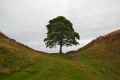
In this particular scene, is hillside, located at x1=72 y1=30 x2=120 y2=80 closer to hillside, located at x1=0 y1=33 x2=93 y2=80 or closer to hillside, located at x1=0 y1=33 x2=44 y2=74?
hillside, located at x1=0 y1=33 x2=93 y2=80

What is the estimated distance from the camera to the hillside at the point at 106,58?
142ft

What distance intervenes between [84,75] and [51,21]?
37.3m

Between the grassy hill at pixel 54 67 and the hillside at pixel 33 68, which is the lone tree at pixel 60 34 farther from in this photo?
the hillside at pixel 33 68

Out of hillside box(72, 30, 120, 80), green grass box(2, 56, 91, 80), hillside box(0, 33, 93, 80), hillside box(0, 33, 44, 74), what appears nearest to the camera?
green grass box(2, 56, 91, 80)

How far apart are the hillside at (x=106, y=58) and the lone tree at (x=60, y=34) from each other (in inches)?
383

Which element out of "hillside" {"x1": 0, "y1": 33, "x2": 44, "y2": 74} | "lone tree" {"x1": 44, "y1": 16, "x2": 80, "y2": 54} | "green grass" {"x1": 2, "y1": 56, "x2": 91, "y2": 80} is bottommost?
"green grass" {"x1": 2, "y1": 56, "x2": 91, "y2": 80}

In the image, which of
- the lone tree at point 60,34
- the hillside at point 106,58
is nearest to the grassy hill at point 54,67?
the hillside at point 106,58

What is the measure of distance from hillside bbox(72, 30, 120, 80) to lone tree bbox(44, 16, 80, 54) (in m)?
9.74

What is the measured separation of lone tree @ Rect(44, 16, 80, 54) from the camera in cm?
6831

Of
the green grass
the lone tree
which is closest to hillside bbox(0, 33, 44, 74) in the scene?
the green grass

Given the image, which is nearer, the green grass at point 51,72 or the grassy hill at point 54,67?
the green grass at point 51,72

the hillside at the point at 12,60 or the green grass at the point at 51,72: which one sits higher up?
the hillside at the point at 12,60

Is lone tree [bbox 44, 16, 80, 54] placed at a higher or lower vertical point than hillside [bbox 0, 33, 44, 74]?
higher

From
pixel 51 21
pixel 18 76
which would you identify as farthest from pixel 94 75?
pixel 51 21
